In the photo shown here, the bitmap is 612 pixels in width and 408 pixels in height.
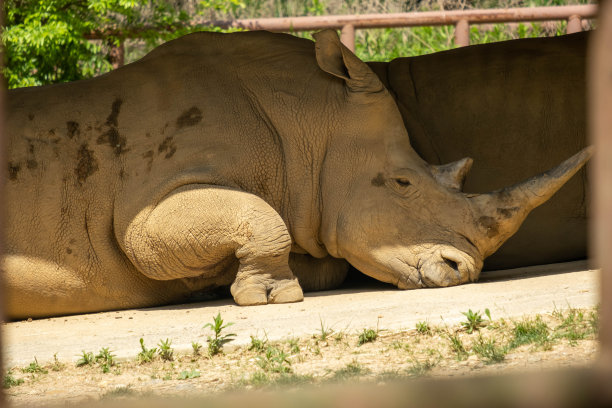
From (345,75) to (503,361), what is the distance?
2.86 meters

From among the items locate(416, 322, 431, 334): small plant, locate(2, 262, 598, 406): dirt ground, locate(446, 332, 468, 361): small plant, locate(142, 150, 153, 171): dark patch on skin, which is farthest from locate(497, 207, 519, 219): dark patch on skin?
locate(142, 150, 153, 171): dark patch on skin

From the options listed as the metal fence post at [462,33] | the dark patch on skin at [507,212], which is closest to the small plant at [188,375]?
the dark patch on skin at [507,212]

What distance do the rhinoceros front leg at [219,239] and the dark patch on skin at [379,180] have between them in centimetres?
73

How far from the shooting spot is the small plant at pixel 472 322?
15.0ft

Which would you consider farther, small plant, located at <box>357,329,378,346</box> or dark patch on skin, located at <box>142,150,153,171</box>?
dark patch on skin, located at <box>142,150,153,171</box>

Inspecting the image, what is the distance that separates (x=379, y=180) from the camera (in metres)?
6.13

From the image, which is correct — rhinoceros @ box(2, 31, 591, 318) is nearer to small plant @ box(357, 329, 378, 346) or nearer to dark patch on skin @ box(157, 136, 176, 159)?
dark patch on skin @ box(157, 136, 176, 159)

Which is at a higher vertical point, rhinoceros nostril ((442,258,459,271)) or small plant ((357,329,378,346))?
rhinoceros nostril ((442,258,459,271))

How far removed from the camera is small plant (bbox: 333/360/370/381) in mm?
3986

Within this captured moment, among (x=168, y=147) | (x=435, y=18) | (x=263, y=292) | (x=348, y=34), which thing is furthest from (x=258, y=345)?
(x=435, y=18)

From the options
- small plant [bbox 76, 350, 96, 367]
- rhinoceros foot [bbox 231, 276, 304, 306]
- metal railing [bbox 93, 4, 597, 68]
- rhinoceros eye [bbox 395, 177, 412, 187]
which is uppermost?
metal railing [bbox 93, 4, 597, 68]

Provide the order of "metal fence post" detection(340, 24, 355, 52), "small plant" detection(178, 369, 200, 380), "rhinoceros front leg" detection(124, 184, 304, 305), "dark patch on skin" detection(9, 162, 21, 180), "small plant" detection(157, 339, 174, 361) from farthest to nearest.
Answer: "metal fence post" detection(340, 24, 355, 52) → "dark patch on skin" detection(9, 162, 21, 180) → "rhinoceros front leg" detection(124, 184, 304, 305) → "small plant" detection(157, 339, 174, 361) → "small plant" detection(178, 369, 200, 380)

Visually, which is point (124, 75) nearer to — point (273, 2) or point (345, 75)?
point (345, 75)

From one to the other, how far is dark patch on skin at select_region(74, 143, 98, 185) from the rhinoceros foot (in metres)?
1.24
